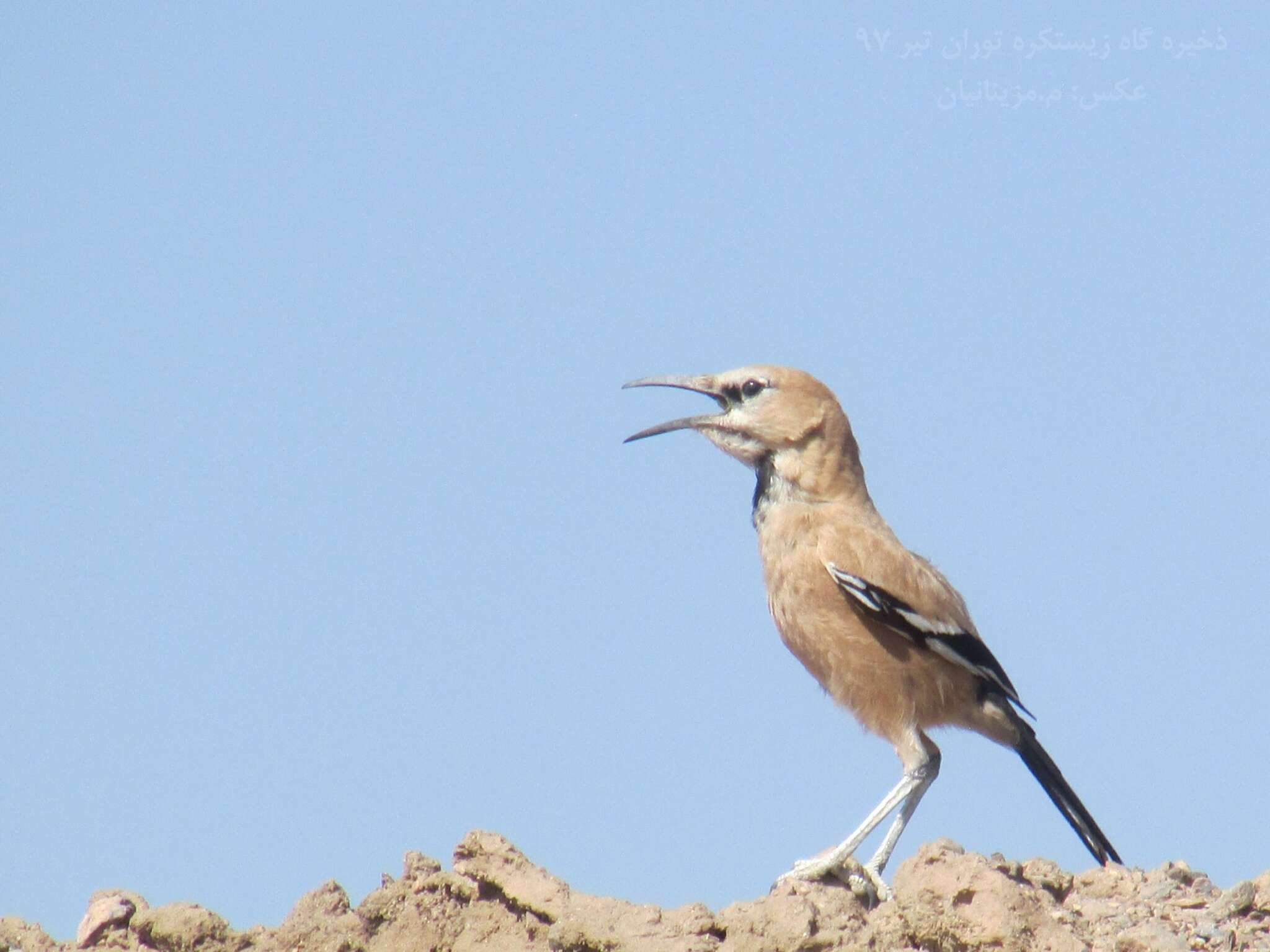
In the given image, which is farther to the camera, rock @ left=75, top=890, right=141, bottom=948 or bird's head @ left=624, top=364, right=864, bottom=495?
bird's head @ left=624, top=364, right=864, bottom=495

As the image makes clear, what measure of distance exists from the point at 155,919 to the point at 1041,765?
221 inches

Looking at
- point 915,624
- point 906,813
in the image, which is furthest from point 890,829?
point 915,624

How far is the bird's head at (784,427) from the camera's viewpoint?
10891mm

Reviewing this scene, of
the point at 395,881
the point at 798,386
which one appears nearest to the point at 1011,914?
the point at 395,881

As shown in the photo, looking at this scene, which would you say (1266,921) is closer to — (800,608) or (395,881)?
(800,608)

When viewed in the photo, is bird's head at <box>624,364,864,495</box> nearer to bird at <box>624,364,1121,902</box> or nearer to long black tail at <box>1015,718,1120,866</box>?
bird at <box>624,364,1121,902</box>

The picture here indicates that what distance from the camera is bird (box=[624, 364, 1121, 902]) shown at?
10172 mm

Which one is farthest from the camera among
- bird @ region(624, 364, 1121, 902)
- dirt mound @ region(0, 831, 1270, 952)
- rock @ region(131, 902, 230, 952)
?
bird @ region(624, 364, 1121, 902)

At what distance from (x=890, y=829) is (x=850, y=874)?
79cm

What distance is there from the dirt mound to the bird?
1.84 m

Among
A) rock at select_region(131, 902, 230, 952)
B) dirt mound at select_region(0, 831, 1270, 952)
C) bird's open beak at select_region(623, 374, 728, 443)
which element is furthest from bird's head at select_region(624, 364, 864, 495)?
rock at select_region(131, 902, 230, 952)

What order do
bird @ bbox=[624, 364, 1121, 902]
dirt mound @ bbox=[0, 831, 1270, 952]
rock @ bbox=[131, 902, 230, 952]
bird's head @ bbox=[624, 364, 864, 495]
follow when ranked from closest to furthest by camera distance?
dirt mound @ bbox=[0, 831, 1270, 952], rock @ bbox=[131, 902, 230, 952], bird @ bbox=[624, 364, 1121, 902], bird's head @ bbox=[624, 364, 864, 495]

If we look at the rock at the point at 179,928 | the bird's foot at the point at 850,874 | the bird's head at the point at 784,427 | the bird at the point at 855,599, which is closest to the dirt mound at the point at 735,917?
the rock at the point at 179,928

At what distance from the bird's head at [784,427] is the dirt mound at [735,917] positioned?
3.37 m
